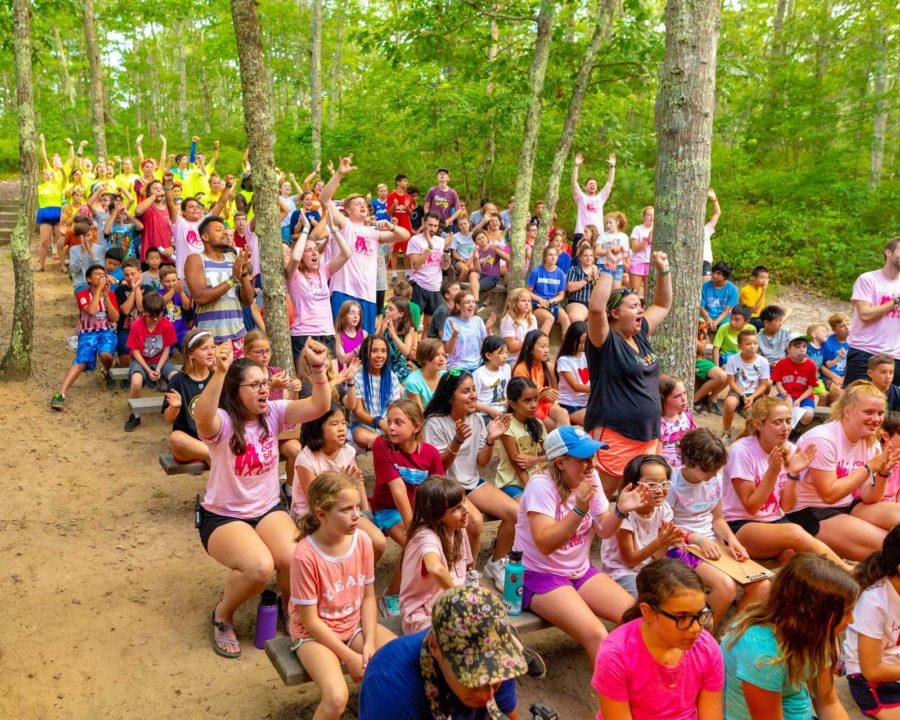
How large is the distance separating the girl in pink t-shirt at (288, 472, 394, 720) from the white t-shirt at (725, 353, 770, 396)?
6.35 metres

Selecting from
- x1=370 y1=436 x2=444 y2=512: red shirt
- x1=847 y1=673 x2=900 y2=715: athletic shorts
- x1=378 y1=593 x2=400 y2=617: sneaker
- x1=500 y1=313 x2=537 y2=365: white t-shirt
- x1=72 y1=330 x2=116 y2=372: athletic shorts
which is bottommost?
x1=847 y1=673 x2=900 y2=715: athletic shorts

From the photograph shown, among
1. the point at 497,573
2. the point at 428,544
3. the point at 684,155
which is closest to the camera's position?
the point at 428,544

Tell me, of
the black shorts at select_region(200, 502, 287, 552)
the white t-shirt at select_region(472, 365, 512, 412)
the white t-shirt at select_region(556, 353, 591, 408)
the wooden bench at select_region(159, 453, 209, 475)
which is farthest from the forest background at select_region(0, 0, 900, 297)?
the black shorts at select_region(200, 502, 287, 552)

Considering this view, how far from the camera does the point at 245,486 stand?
14.8 ft

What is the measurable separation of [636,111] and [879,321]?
14.4 m

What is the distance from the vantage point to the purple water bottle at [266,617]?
4492mm

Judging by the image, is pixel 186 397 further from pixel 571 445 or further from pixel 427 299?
pixel 427 299

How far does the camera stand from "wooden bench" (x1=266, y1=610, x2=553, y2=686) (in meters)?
3.65

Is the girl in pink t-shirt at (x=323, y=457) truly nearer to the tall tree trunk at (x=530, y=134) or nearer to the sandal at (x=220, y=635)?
the sandal at (x=220, y=635)

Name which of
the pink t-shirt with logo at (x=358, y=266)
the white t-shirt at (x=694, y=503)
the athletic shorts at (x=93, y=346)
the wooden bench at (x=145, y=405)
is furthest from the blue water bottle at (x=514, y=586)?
the athletic shorts at (x=93, y=346)

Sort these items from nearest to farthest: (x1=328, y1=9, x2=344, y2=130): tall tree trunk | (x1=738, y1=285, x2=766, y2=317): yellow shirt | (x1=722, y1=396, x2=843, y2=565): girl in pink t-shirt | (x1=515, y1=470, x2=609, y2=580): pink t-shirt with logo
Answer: (x1=515, y1=470, x2=609, y2=580): pink t-shirt with logo
(x1=722, y1=396, x2=843, y2=565): girl in pink t-shirt
(x1=738, y1=285, x2=766, y2=317): yellow shirt
(x1=328, y1=9, x2=344, y2=130): tall tree trunk

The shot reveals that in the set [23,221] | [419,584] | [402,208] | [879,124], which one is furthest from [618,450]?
[879,124]

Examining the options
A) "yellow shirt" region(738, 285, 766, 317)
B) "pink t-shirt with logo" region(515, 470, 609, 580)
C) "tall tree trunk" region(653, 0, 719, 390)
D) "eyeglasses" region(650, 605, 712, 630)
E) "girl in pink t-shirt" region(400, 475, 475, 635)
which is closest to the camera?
"eyeglasses" region(650, 605, 712, 630)

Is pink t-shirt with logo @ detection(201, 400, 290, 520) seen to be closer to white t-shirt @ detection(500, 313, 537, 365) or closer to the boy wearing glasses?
the boy wearing glasses
